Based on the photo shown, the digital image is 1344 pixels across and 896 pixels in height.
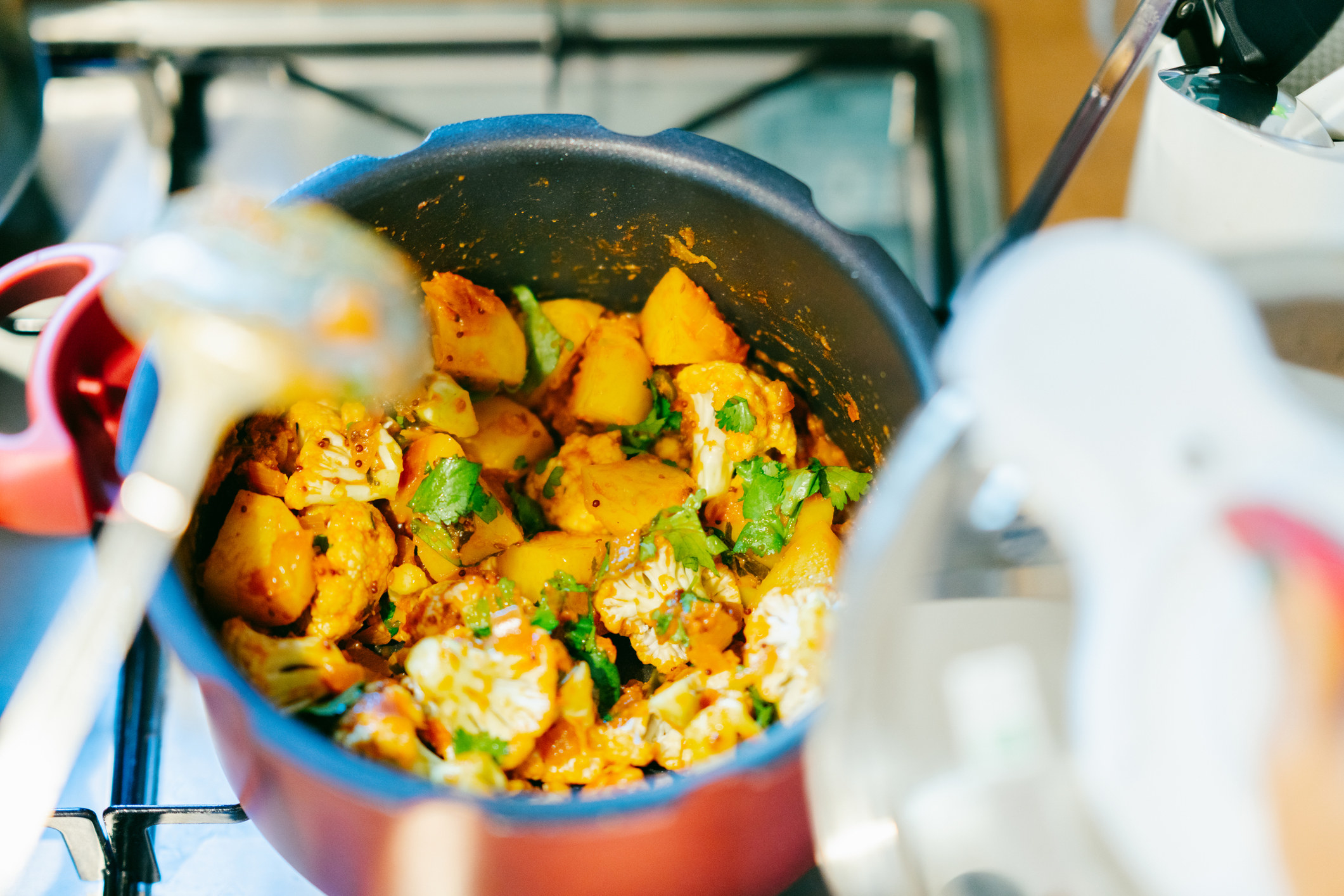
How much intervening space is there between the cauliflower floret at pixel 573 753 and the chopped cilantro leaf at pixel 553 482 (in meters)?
0.13

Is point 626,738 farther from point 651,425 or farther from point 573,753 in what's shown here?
point 651,425

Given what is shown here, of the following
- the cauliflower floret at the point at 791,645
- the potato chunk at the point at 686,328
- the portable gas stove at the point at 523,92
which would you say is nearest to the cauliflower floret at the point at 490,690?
the cauliflower floret at the point at 791,645

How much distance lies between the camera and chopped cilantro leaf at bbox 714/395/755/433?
56 centimetres

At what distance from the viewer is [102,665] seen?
1.94ft

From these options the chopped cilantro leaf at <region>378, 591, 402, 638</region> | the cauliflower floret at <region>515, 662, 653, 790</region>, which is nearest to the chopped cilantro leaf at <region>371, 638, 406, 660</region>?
the chopped cilantro leaf at <region>378, 591, 402, 638</region>

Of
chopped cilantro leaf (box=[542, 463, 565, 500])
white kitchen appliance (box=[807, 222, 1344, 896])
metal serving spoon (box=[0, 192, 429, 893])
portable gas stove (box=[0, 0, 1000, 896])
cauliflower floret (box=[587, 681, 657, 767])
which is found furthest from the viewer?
portable gas stove (box=[0, 0, 1000, 896])

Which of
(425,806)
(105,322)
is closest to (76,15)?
(105,322)

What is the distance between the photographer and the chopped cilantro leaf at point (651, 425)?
0.59m

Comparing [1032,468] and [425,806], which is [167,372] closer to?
[425,806]

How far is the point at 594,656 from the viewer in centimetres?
52

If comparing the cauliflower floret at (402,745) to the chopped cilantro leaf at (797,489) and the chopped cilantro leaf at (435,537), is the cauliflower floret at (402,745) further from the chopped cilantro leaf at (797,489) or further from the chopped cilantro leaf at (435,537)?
the chopped cilantro leaf at (797,489)

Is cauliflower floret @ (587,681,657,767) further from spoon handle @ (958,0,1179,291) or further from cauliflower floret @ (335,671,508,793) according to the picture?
spoon handle @ (958,0,1179,291)

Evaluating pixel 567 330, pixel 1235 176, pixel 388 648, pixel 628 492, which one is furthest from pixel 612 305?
pixel 1235 176

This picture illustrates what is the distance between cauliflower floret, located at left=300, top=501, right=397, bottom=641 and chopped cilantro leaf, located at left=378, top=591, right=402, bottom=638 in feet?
0.04
